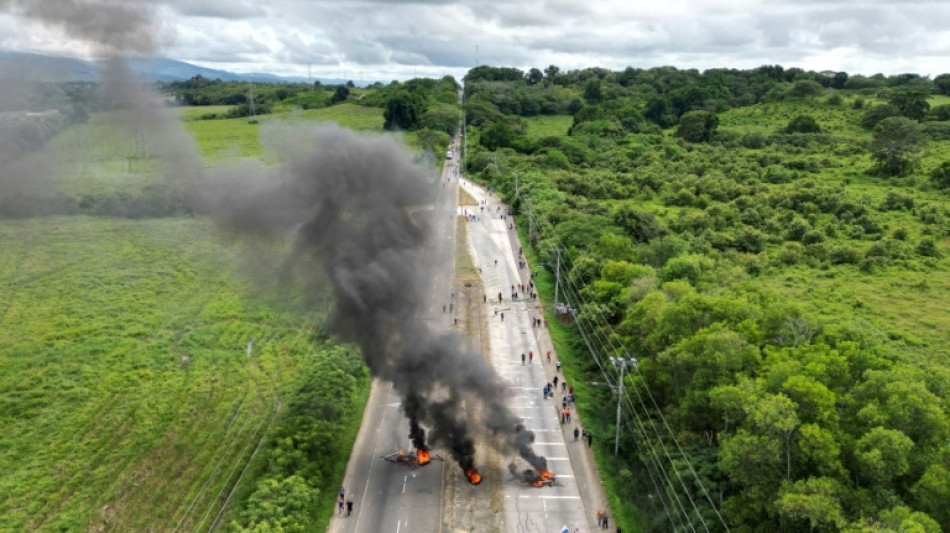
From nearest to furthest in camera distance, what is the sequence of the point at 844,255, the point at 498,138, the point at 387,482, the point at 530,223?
the point at 387,482 < the point at 844,255 < the point at 530,223 < the point at 498,138

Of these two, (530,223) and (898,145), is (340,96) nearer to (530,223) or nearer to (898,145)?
(530,223)

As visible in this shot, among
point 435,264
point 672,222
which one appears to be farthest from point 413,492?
point 672,222

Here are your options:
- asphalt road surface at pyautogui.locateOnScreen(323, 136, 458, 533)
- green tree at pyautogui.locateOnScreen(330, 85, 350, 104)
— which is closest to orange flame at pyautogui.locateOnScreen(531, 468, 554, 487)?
asphalt road surface at pyautogui.locateOnScreen(323, 136, 458, 533)

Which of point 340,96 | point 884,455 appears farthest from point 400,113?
point 884,455

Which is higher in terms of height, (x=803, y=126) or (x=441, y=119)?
(x=803, y=126)

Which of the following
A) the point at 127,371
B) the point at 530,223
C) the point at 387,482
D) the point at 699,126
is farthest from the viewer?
the point at 699,126

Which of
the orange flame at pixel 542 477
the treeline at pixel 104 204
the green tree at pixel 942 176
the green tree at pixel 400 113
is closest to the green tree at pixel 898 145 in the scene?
the green tree at pixel 942 176

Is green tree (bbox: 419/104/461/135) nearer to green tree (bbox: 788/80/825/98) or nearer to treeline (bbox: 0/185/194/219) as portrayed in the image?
treeline (bbox: 0/185/194/219)
